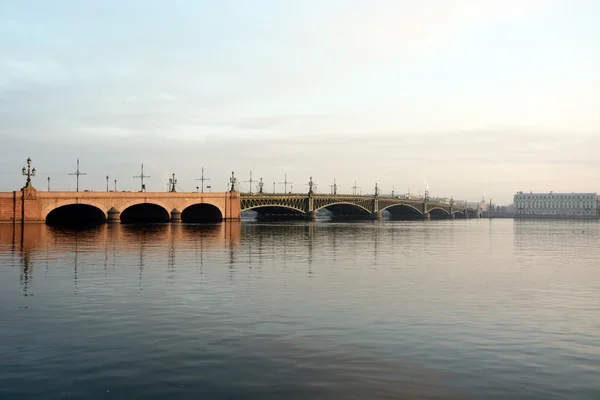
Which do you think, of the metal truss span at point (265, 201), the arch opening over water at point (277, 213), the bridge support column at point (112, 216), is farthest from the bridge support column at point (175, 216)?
the arch opening over water at point (277, 213)

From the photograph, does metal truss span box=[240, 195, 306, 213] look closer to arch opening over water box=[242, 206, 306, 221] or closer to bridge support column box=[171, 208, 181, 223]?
bridge support column box=[171, 208, 181, 223]

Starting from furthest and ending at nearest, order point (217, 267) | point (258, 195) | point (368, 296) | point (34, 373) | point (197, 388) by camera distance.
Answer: point (258, 195), point (217, 267), point (368, 296), point (34, 373), point (197, 388)

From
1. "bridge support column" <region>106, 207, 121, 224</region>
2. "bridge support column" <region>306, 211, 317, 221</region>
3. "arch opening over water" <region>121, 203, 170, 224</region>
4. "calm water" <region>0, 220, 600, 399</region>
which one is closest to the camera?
"calm water" <region>0, 220, 600, 399</region>

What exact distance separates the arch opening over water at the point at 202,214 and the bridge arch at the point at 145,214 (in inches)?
441

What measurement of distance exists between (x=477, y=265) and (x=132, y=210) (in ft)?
339

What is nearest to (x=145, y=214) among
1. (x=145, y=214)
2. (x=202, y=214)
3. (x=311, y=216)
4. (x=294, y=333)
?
(x=145, y=214)

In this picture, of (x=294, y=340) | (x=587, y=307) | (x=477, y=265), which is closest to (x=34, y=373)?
(x=294, y=340)

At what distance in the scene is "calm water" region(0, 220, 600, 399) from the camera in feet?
42.6

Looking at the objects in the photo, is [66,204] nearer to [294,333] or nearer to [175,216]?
[175,216]

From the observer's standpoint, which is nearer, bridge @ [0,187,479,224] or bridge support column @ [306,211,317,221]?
bridge @ [0,187,479,224]

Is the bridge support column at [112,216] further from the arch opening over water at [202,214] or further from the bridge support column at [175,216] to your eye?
the arch opening over water at [202,214]

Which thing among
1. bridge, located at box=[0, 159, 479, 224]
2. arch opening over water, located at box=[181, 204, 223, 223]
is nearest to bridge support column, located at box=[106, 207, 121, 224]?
bridge, located at box=[0, 159, 479, 224]

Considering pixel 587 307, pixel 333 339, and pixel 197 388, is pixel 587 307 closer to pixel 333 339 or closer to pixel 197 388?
pixel 333 339

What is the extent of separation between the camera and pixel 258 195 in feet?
472
